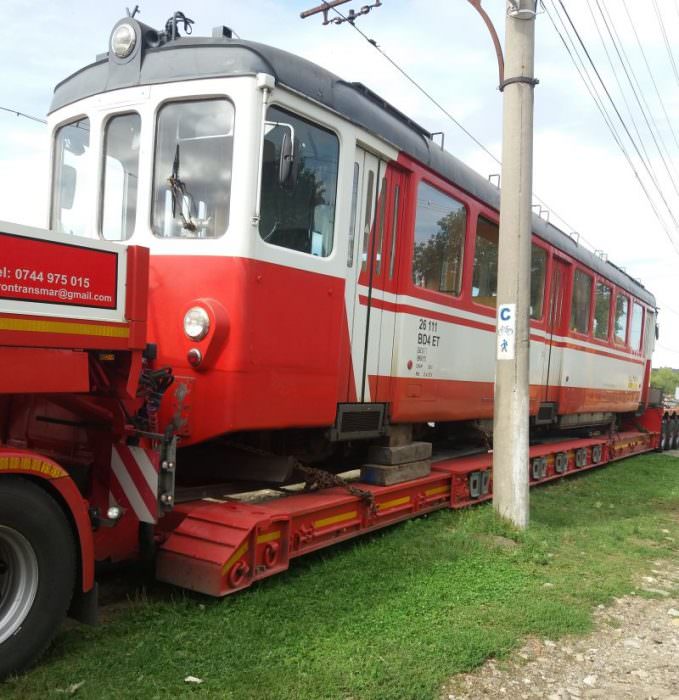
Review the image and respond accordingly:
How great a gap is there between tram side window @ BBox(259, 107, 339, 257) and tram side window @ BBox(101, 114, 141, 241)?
979mm

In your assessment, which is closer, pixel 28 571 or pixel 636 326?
pixel 28 571

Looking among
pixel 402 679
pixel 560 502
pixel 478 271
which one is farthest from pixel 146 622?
pixel 560 502

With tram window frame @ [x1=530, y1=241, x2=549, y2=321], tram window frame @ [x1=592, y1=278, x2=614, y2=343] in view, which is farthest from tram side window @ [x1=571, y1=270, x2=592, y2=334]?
tram window frame @ [x1=530, y1=241, x2=549, y2=321]

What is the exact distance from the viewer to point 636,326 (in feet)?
47.1

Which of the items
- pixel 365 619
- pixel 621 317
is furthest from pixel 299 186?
pixel 621 317

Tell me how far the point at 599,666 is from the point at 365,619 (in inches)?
51.3

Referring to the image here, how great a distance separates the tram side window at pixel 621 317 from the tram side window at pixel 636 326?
43cm

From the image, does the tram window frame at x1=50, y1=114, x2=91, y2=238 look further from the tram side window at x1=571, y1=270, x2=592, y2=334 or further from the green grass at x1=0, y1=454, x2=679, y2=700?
the tram side window at x1=571, y1=270, x2=592, y2=334

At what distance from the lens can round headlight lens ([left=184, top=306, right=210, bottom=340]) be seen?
4488 mm

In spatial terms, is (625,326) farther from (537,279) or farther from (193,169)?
(193,169)

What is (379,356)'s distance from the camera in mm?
5949

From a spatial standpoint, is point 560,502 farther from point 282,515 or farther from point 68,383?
point 68,383

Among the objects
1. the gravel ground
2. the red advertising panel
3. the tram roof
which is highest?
the tram roof

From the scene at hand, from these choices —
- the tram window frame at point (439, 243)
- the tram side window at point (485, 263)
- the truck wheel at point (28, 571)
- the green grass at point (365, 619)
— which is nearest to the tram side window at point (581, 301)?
the tram side window at point (485, 263)
